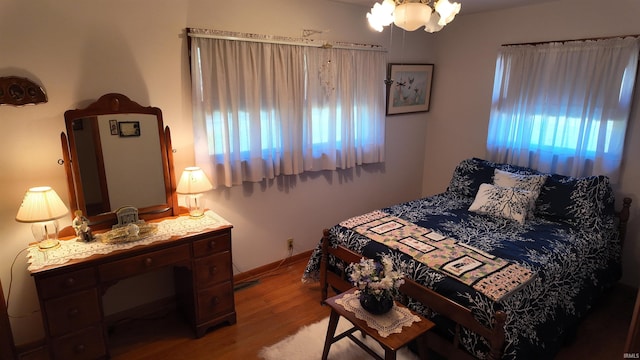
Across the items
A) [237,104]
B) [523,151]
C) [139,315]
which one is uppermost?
[237,104]

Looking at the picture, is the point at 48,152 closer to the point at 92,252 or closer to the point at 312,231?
the point at 92,252

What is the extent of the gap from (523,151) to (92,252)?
12.1 ft

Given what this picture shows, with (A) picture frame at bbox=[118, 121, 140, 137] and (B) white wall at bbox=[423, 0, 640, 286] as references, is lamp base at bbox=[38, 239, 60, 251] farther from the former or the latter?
(B) white wall at bbox=[423, 0, 640, 286]

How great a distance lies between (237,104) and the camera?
2.93 metres

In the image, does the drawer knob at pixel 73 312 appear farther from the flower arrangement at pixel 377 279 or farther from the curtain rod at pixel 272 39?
the curtain rod at pixel 272 39

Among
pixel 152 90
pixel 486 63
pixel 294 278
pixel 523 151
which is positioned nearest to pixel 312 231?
pixel 294 278

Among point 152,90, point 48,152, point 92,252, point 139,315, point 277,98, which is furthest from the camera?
point 277,98

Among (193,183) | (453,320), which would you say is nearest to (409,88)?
(193,183)

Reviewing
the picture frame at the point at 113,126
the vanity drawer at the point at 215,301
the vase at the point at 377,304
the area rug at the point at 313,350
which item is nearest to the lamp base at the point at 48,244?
the picture frame at the point at 113,126

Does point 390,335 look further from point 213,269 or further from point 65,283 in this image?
point 65,283

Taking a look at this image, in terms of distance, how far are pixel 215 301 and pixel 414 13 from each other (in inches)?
86.4

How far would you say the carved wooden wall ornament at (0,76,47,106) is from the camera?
2086 mm

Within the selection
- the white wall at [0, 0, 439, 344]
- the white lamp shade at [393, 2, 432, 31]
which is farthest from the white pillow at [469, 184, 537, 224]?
the white lamp shade at [393, 2, 432, 31]

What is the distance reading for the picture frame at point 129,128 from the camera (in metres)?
2.48
